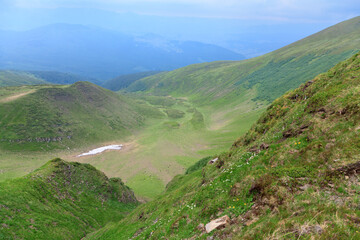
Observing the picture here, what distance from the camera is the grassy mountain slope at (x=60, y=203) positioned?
31.1m

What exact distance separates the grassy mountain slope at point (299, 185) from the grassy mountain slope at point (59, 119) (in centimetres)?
12592

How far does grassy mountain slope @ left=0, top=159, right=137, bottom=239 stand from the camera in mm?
31064

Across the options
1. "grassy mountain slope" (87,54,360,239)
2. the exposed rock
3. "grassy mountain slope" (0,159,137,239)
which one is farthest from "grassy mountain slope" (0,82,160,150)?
the exposed rock

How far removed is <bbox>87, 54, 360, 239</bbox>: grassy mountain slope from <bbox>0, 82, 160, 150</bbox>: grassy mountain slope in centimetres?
12592

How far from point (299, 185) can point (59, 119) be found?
15365 centimetres

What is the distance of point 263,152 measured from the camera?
19.2 meters

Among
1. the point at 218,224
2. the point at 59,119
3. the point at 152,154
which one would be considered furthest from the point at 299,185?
the point at 59,119

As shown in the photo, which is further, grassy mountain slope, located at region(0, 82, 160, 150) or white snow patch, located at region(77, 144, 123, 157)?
white snow patch, located at region(77, 144, 123, 157)

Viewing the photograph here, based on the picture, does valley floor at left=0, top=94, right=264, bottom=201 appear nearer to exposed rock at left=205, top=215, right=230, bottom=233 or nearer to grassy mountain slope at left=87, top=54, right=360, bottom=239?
grassy mountain slope at left=87, top=54, right=360, bottom=239

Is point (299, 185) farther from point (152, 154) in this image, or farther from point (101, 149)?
point (101, 149)

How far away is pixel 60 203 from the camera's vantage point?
43.4m

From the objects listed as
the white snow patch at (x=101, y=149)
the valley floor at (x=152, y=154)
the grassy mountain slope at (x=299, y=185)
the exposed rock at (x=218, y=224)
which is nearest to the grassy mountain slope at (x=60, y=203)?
the grassy mountain slope at (x=299, y=185)

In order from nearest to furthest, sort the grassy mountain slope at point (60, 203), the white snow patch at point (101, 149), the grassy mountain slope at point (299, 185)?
1. the grassy mountain slope at point (299, 185)
2. the grassy mountain slope at point (60, 203)
3. the white snow patch at point (101, 149)

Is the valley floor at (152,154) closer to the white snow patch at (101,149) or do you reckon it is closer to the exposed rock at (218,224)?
the white snow patch at (101,149)
